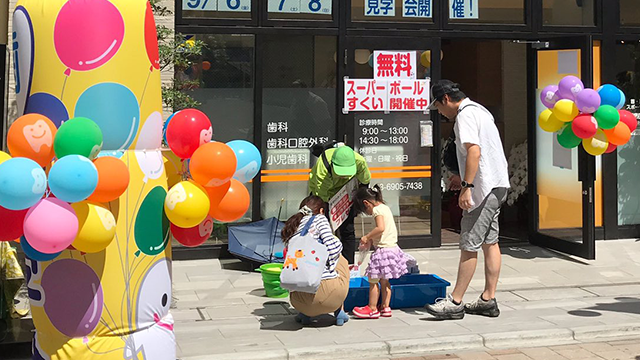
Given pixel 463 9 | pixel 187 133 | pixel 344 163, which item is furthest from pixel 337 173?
pixel 463 9

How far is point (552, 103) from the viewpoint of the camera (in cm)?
891

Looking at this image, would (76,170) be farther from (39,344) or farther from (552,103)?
(552,103)

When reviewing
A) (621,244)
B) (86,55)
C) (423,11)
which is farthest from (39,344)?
(621,244)

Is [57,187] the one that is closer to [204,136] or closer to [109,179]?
[109,179]

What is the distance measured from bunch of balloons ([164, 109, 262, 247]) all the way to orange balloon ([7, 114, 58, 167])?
777 millimetres

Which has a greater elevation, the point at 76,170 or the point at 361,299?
A: the point at 76,170

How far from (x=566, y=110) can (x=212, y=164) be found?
5010 millimetres

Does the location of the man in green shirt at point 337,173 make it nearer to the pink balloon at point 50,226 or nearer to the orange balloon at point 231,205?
the orange balloon at point 231,205

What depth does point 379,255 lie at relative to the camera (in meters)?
7.44

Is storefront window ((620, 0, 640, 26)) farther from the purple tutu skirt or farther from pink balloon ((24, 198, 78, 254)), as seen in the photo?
pink balloon ((24, 198, 78, 254))

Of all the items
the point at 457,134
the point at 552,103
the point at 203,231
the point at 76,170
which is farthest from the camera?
the point at 552,103

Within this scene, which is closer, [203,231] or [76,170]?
[76,170]

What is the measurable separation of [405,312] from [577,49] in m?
4.49

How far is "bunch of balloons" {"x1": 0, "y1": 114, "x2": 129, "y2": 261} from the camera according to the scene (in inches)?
160
